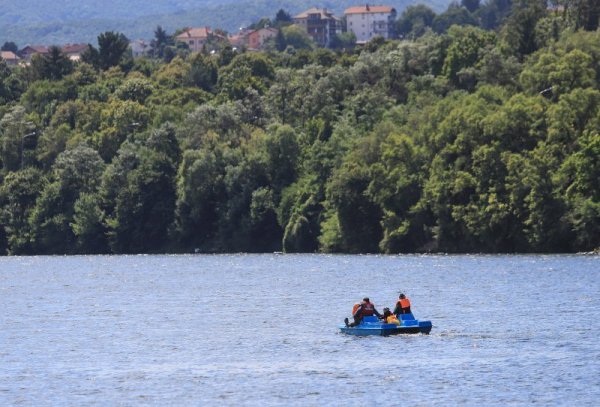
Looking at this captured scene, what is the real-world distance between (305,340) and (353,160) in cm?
7404

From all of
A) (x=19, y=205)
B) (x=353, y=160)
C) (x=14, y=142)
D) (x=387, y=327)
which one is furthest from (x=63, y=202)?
(x=387, y=327)

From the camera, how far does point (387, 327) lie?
2621 inches

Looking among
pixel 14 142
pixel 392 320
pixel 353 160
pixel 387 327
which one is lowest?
pixel 387 327

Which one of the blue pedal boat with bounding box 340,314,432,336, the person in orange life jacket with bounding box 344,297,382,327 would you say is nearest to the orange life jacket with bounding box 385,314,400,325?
the blue pedal boat with bounding box 340,314,432,336

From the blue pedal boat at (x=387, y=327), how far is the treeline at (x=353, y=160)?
50173 mm

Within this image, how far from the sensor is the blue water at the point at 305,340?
52531 millimetres

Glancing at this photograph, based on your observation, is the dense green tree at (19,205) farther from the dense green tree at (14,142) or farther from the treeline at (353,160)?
the dense green tree at (14,142)

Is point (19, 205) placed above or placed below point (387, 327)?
above

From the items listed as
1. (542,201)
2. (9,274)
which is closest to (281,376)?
(542,201)

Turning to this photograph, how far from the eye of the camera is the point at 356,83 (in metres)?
177

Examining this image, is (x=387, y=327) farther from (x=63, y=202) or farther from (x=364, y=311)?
(x=63, y=202)

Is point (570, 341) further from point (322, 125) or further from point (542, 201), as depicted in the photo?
point (322, 125)

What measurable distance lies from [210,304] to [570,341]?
99.3ft

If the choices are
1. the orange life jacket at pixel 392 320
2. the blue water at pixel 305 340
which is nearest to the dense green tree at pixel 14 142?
the blue water at pixel 305 340
